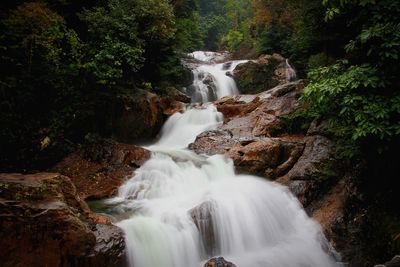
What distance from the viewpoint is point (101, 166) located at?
8.55 m

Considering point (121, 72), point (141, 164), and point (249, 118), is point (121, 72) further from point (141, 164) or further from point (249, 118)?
point (249, 118)

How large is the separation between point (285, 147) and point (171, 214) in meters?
3.96

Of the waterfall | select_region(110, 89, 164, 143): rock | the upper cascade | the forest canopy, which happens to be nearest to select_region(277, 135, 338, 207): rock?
the forest canopy

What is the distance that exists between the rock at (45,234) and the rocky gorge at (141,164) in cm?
1

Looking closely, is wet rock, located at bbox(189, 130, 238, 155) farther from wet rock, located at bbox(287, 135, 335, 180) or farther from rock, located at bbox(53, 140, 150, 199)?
wet rock, located at bbox(287, 135, 335, 180)

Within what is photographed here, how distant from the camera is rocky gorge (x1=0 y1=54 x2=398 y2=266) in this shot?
180 inches

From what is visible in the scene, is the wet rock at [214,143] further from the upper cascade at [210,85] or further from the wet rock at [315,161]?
the upper cascade at [210,85]

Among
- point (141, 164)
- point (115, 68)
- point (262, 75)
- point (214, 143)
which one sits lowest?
point (141, 164)

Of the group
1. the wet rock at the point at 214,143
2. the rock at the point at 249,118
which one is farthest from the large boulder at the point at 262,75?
the wet rock at the point at 214,143

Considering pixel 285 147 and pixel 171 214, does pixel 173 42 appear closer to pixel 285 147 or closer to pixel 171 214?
pixel 285 147

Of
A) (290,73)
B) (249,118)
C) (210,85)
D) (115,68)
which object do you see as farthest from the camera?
(210,85)

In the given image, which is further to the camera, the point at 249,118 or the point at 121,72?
the point at 249,118

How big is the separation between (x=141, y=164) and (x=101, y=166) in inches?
43.5

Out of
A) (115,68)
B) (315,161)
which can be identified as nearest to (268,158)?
(315,161)
